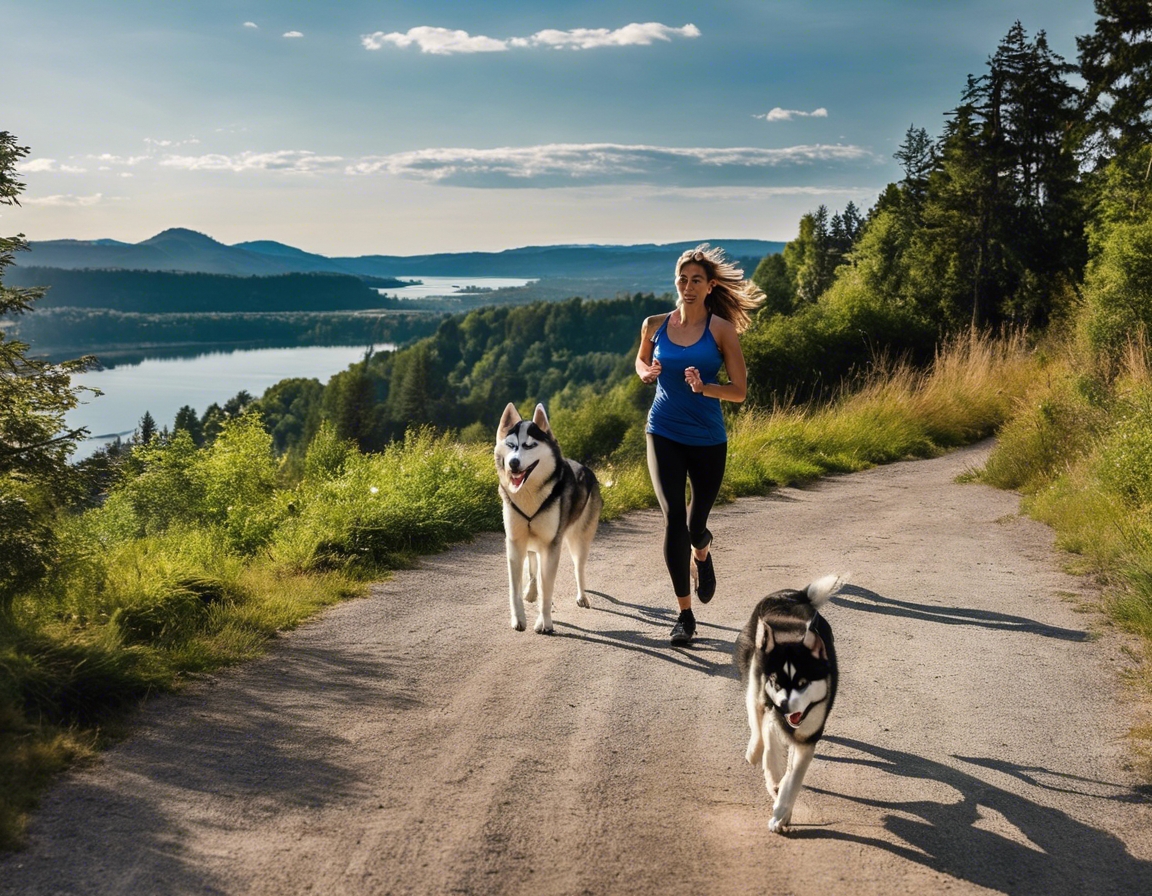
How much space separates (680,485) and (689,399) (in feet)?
1.84

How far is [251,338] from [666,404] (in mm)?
183867

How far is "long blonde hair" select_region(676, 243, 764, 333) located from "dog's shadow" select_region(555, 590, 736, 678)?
207cm

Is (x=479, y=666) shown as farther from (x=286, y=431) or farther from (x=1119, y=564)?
(x=286, y=431)

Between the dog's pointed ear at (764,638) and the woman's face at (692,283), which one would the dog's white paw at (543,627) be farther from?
the dog's pointed ear at (764,638)

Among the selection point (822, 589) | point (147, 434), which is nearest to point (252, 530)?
point (822, 589)

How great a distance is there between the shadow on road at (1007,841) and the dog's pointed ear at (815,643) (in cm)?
70

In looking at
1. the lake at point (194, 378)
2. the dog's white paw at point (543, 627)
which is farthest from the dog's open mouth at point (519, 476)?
the lake at point (194, 378)

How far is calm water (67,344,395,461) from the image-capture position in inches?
3187

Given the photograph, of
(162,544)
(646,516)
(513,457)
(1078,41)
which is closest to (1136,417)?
(646,516)

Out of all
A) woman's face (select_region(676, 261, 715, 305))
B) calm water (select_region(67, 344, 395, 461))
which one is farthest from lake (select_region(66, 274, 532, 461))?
woman's face (select_region(676, 261, 715, 305))

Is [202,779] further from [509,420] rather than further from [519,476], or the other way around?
[509,420]

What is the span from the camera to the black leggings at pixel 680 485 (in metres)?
6.34

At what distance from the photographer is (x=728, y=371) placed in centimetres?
617

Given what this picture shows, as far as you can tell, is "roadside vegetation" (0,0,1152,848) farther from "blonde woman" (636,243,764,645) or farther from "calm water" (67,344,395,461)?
"calm water" (67,344,395,461)
